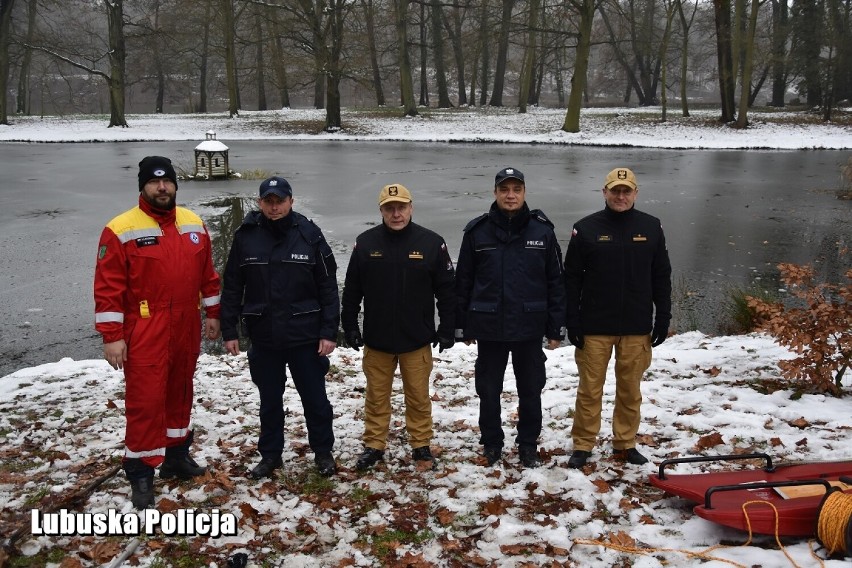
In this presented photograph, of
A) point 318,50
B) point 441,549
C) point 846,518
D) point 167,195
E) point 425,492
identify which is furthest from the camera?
point 318,50

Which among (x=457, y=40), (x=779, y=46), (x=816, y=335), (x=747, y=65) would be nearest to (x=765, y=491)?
(x=816, y=335)

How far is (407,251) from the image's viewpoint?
4.72 meters

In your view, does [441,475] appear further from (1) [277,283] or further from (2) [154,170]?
(2) [154,170]

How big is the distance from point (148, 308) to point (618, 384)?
317 cm

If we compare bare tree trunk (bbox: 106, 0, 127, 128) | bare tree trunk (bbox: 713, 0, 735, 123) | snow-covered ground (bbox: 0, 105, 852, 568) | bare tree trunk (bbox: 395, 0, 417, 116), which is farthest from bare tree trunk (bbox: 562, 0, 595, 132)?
snow-covered ground (bbox: 0, 105, 852, 568)

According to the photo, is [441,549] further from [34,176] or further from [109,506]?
[34,176]

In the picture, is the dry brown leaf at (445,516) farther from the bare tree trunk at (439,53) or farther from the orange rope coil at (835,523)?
the bare tree trunk at (439,53)

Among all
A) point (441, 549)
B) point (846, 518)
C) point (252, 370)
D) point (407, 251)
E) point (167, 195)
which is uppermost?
point (167, 195)

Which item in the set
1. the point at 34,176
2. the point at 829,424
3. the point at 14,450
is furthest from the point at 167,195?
the point at 34,176

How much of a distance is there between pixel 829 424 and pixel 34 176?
74.9 feet

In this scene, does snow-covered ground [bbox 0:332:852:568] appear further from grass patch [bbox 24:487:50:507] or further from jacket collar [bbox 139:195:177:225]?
jacket collar [bbox 139:195:177:225]

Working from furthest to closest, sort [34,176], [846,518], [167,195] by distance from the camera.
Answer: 1. [34,176]
2. [167,195]
3. [846,518]

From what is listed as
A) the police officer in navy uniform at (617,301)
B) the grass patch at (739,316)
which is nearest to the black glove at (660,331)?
the police officer in navy uniform at (617,301)

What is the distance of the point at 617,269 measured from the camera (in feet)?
15.5
